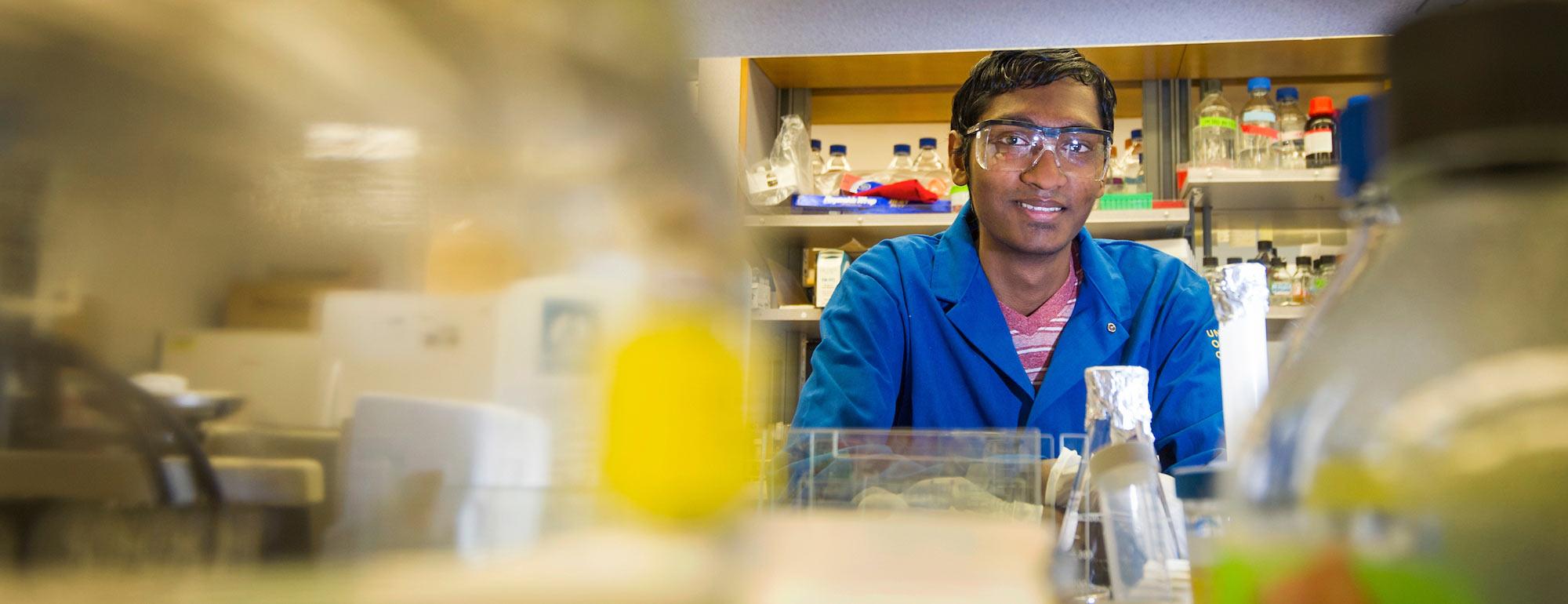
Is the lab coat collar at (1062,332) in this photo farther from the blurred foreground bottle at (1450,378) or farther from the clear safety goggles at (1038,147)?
the blurred foreground bottle at (1450,378)

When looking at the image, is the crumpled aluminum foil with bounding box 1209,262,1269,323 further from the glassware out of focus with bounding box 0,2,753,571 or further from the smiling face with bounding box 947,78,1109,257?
the smiling face with bounding box 947,78,1109,257

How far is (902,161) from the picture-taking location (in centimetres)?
298

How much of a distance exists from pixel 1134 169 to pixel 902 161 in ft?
2.16

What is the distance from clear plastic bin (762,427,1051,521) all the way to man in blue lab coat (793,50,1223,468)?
934mm

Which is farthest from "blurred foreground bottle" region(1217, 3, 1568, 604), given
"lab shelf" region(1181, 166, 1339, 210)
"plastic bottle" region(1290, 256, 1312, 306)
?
"plastic bottle" region(1290, 256, 1312, 306)

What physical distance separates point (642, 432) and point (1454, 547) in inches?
7.0

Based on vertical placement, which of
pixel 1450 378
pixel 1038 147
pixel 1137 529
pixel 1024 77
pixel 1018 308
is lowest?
pixel 1137 529

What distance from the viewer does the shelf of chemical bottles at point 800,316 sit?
2504 millimetres

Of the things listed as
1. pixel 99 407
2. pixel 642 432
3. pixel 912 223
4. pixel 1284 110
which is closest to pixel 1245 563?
pixel 642 432

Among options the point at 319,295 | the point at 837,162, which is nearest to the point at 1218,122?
the point at 837,162

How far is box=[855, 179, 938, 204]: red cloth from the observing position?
2.69 m

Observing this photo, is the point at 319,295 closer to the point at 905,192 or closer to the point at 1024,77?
the point at 1024,77

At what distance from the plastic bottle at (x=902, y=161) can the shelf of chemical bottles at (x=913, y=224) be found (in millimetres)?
208

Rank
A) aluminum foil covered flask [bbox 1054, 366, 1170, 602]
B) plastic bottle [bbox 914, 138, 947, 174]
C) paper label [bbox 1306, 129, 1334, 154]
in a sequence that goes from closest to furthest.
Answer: aluminum foil covered flask [bbox 1054, 366, 1170, 602] < paper label [bbox 1306, 129, 1334, 154] < plastic bottle [bbox 914, 138, 947, 174]
